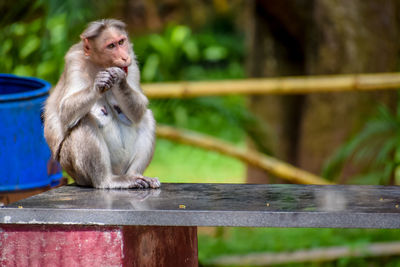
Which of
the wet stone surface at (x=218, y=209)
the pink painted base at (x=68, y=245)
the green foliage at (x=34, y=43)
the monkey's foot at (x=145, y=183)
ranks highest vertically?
the green foliage at (x=34, y=43)

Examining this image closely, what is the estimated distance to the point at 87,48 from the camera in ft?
13.2

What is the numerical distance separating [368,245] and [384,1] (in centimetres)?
220

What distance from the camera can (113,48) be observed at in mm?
3904

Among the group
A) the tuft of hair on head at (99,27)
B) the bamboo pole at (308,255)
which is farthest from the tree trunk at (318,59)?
the tuft of hair on head at (99,27)

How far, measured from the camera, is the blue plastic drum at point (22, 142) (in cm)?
439

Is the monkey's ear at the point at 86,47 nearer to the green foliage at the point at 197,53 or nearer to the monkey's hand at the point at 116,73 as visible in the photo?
the monkey's hand at the point at 116,73

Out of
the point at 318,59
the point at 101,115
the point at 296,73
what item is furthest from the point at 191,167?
the point at 101,115

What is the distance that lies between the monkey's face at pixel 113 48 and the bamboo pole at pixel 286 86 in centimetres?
199

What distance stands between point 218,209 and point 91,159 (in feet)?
3.48

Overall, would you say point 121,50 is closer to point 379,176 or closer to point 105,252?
point 105,252

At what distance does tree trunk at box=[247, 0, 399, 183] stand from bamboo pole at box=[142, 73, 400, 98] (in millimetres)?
737

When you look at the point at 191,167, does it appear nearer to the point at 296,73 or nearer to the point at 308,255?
the point at 296,73

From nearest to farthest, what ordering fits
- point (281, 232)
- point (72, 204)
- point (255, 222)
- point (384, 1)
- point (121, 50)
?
point (255, 222) → point (72, 204) → point (121, 50) → point (384, 1) → point (281, 232)

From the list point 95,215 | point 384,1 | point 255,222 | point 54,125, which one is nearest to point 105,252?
point 95,215
